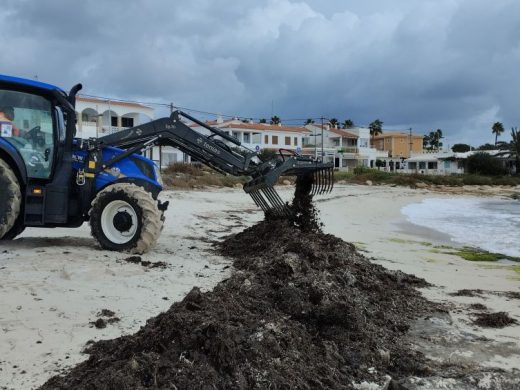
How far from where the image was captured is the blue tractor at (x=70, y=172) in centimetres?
873

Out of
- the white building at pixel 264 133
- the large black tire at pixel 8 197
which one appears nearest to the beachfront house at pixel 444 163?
the white building at pixel 264 133

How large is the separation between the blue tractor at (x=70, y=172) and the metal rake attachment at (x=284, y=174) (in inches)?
59.3

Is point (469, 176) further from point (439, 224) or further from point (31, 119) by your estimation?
point (31, 119)

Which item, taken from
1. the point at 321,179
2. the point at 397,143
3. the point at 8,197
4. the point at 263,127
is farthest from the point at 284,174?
the point at 397,143

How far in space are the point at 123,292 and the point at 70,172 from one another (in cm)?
350

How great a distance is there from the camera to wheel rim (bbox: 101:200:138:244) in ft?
29.2

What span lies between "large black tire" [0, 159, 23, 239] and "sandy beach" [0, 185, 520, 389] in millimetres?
471

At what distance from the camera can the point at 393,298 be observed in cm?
686

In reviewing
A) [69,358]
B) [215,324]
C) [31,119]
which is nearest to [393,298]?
[215,324]

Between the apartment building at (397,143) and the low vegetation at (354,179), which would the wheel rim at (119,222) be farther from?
the apartment building at (397,143)

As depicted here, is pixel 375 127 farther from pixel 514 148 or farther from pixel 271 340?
pixel 271 340

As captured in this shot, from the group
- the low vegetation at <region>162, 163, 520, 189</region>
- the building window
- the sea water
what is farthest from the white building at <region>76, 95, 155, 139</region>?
the sea water

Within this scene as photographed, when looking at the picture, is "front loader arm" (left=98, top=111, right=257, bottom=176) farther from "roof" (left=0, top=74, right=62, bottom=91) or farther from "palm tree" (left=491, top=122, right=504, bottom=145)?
"palm tree" (left=491, top=122, right=504, bottom=145)

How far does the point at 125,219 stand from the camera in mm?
8953
